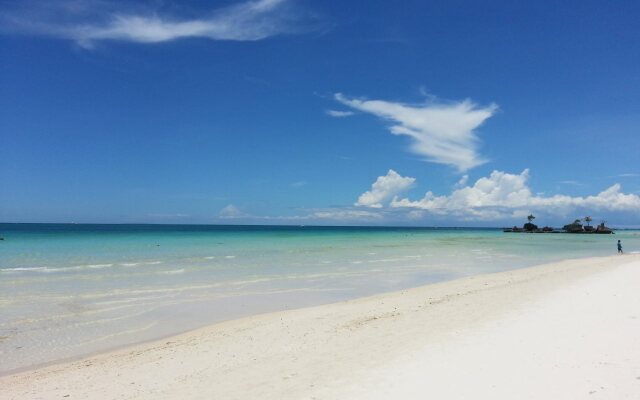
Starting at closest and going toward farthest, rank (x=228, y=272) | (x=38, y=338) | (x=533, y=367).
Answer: (x=533, y=367)
(x=38, y=338)
(x=228, y=272)

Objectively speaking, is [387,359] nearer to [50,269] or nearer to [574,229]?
[50,269]

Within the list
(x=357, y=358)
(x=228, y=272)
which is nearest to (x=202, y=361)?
(x=357, y=358)

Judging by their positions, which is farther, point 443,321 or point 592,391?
point 443,321

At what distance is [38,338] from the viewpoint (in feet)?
35.1

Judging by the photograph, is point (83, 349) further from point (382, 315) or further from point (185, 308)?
point (382, 315)

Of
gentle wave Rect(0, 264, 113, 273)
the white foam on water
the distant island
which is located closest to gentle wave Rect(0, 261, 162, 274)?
gentle wave Rect(0, 264, 113, 273)

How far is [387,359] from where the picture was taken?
7.91 metres

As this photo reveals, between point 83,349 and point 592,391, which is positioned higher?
point 592,391

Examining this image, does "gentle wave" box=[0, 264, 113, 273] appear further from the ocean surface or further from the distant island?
the distant island

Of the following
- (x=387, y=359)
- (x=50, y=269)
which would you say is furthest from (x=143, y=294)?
(x=387, y=359)

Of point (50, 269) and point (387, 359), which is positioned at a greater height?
point (387, 359)

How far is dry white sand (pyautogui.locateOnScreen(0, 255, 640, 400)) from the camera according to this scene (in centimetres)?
639

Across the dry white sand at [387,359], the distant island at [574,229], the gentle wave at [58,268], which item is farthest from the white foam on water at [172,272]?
the distant island at [574,229]

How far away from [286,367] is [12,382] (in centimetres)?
498
